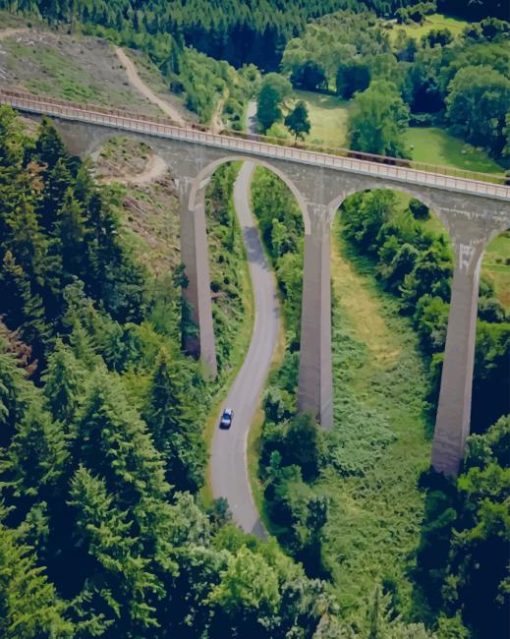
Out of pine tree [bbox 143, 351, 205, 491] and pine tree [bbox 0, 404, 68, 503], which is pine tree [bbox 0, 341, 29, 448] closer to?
pine tree [bbox 0, 404, 68, 503]

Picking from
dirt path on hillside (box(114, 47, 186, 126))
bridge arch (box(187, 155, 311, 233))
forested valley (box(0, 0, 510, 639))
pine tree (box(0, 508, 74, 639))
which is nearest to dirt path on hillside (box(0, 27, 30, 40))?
dirt path on hillside (box(114, 47, 186, 126))

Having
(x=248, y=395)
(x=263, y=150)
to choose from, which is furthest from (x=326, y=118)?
(x=263, y=150)

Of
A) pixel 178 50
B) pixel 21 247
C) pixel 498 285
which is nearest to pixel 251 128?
pixel 178 50

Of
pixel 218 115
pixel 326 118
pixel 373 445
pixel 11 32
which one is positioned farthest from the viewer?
pixel 326 118

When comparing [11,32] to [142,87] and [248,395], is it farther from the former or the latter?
[248,395]

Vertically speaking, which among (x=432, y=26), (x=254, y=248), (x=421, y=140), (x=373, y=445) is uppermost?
(x=432, y=26)

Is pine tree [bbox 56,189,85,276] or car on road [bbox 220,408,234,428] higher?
pine tree [bbox 56,189,85,276]

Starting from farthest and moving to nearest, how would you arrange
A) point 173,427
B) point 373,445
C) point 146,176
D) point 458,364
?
point 146,176, point 373,445, point 173,427, point 458,364
